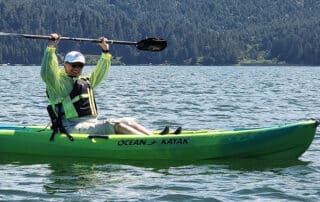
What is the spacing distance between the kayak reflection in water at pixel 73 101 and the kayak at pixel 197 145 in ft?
0.73

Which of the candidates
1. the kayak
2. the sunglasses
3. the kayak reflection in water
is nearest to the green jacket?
the kayak reflection in water

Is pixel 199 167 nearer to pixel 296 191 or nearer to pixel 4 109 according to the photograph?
pixel 296 191

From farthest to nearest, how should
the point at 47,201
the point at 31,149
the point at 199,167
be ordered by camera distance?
1. the point at 31,149
2. the point at 199,167
3. the point at 47,201

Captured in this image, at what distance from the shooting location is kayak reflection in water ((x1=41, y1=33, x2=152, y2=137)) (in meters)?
13.4

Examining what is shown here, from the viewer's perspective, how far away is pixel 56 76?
13344 mm

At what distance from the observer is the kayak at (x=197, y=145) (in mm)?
13367

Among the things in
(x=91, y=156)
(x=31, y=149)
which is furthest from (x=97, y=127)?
(x=31, y=149)

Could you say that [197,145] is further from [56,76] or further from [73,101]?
[56,76]

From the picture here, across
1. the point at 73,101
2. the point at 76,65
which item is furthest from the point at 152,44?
the point at 73,101

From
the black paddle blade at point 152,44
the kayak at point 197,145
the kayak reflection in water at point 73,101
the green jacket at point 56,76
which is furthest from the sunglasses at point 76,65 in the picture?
the black paddle blade at point 152,44

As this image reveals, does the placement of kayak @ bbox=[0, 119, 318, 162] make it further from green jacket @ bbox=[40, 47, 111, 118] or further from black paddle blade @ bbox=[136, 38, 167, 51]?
black paddle blade @ bbox=[136, 38, 167, 51]

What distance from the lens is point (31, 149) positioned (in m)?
14.1

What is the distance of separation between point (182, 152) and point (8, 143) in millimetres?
3492

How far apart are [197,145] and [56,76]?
9.61 feet
